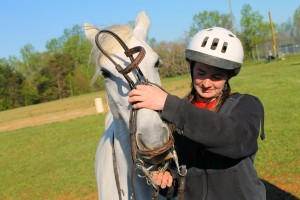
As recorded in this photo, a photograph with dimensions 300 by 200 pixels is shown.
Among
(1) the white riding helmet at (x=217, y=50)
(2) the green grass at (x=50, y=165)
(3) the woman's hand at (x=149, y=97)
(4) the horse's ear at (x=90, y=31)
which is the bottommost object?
(2) the green grass at (x=50, y=165)

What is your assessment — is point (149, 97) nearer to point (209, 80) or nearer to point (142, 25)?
point (209, 80)

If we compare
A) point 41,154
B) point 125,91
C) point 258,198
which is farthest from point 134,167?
point 41,154

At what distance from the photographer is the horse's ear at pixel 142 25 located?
264cm

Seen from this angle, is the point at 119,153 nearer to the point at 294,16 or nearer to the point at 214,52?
the point at 214,52

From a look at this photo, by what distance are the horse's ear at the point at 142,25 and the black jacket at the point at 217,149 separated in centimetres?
88

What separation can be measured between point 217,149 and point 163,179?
52 cm

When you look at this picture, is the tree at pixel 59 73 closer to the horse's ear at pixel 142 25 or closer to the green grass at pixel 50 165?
the green grass at pixel 50 165

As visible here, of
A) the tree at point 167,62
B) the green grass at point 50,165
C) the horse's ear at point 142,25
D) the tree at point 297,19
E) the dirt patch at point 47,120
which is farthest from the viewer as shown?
the tree at point 297,19

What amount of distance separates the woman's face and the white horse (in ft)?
0.86

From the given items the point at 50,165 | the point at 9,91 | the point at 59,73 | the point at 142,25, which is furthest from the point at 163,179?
the point at 9,91

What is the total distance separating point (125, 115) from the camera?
2.14 metres

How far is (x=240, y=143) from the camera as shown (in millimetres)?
1746

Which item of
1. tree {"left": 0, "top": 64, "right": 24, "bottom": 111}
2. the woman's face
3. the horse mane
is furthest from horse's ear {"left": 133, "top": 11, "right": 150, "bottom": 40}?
tree {"left": 0, "top": 64, "right": 24, "bottom": 111}

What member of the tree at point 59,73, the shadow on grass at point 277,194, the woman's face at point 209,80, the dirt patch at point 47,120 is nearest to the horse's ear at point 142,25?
the woman's face at point 209,80
